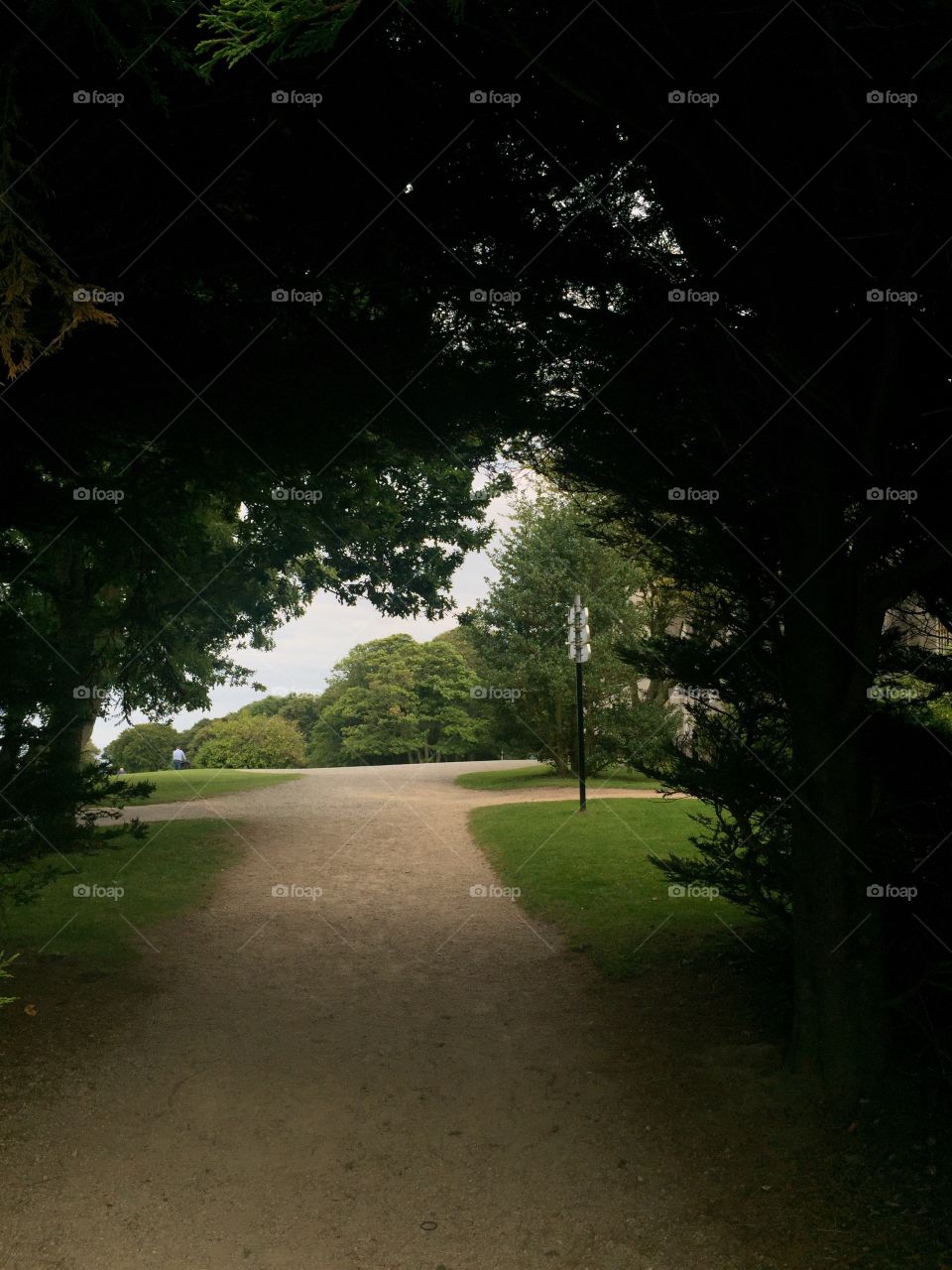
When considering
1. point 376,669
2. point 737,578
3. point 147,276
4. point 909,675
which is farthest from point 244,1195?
point 376,669

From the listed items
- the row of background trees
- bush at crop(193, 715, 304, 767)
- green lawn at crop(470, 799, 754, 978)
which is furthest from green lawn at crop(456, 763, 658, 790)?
bush at crop(193, 715, 304, 767)

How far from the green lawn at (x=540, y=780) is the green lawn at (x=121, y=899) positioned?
920cm

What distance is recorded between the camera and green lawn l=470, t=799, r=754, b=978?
8.04 m

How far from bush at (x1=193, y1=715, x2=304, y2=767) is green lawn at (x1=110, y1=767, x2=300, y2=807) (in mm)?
733

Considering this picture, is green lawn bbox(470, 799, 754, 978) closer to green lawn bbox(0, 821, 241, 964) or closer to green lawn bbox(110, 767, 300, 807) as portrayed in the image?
green lawn bbox(0, 821, 241, 964)

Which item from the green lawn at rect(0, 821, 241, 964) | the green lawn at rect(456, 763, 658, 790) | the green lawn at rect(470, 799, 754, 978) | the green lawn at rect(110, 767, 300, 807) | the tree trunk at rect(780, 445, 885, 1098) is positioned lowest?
the green lawn at rect(456, 763, 658, 790)

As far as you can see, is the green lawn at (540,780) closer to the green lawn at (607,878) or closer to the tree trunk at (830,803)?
the green lawn at (607,878)

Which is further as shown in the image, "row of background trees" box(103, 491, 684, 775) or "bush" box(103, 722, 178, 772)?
"bush" box(103, 722, 178, 772)

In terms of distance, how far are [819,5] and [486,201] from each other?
2260 millimetres

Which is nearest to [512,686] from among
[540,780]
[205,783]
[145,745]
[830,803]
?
[540,780]

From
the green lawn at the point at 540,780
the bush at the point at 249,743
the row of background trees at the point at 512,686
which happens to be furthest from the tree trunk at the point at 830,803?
the bush at the point at 249,743

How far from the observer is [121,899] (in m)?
10.1

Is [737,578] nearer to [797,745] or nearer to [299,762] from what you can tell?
[797,745]

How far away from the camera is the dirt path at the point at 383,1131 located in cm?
379
